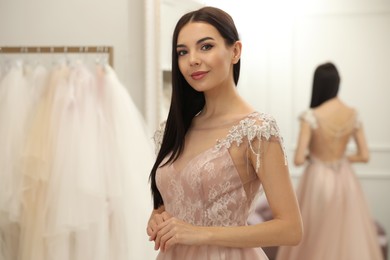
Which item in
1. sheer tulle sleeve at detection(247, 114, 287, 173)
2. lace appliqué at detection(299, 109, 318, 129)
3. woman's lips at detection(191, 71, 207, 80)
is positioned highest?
woman's lips at detection(191, 71, 207, 80)

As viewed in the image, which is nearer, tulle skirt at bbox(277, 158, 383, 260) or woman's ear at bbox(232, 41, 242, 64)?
woman's ear at bbox(232, 41, 242, 64)

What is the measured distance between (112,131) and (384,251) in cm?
203

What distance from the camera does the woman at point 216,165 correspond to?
4.04 ft

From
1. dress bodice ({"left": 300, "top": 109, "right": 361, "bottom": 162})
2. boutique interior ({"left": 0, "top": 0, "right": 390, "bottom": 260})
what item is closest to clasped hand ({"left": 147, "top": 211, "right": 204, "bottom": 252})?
boutique interior ({"left": 0, "top": 0, "right": 390, "bottom": 260})

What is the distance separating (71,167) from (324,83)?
171 cm

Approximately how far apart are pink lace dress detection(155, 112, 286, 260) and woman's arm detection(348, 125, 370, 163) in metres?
2.13

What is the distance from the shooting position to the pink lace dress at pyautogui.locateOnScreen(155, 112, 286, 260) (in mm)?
1257

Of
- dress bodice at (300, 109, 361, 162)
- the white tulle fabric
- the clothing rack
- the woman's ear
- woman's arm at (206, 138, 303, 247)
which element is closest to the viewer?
woman's arm at (206, 138, 303, 247)

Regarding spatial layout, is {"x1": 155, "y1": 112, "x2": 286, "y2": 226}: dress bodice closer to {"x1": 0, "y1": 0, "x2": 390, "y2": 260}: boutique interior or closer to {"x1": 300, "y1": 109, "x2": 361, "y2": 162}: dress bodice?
{"x1": 0, "y1": 0, "x2": 390, "y2": 260}: boutique interior

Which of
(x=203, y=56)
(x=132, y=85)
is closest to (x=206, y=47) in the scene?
(x=203, y=56)

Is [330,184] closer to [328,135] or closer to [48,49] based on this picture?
[328,135]

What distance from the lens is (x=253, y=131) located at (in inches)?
49.3

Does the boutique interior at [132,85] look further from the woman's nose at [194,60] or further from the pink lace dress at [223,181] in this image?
the woman's nose at [194,60]

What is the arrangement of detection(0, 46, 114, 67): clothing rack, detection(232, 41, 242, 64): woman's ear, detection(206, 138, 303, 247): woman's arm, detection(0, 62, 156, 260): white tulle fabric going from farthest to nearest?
1. detection(0, 46, 114, 67): clothing rack
2. detection(0, 62, 156, 260): white tulle fabric
3. detection(232, 41, 242, 64): woman's ear
4. detection(206, 138, 303, 247): woman's arm
